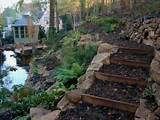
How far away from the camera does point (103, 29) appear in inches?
478

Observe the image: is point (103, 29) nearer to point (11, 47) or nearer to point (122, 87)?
point (122, 87)

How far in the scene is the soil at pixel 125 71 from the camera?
21.3ft

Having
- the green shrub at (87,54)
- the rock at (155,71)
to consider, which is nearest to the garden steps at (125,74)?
the rock at (155,71)

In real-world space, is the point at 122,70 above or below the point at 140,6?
below

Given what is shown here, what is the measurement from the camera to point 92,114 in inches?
215

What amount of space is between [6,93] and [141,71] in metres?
4.78

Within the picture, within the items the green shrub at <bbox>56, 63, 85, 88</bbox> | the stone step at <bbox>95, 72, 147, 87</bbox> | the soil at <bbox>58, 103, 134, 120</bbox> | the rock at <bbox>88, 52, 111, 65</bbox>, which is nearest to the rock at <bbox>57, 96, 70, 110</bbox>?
the soil at <bbox>58, 103, 134, 120</bbox>

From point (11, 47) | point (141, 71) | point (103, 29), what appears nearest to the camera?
point (141, 71)

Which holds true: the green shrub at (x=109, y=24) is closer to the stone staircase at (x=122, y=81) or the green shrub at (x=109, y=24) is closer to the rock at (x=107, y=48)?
the rock at (x=107, y=48)

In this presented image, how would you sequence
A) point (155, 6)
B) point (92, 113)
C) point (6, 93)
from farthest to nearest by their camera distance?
1. point (155, 6)
2. point (6, 93)
3. point (92, 113)

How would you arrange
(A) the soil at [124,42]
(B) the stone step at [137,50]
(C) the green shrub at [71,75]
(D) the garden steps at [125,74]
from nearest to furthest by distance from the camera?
(D) the garden steps at [125,74], (C) the green shrub at [71,75], (B) the stone step at [137,50], (A) the soil at [124,42]

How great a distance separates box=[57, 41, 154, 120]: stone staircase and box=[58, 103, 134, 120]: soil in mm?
86

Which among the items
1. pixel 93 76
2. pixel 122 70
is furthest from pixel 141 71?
pixel 93 76

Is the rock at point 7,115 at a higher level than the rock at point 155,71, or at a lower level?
lower
